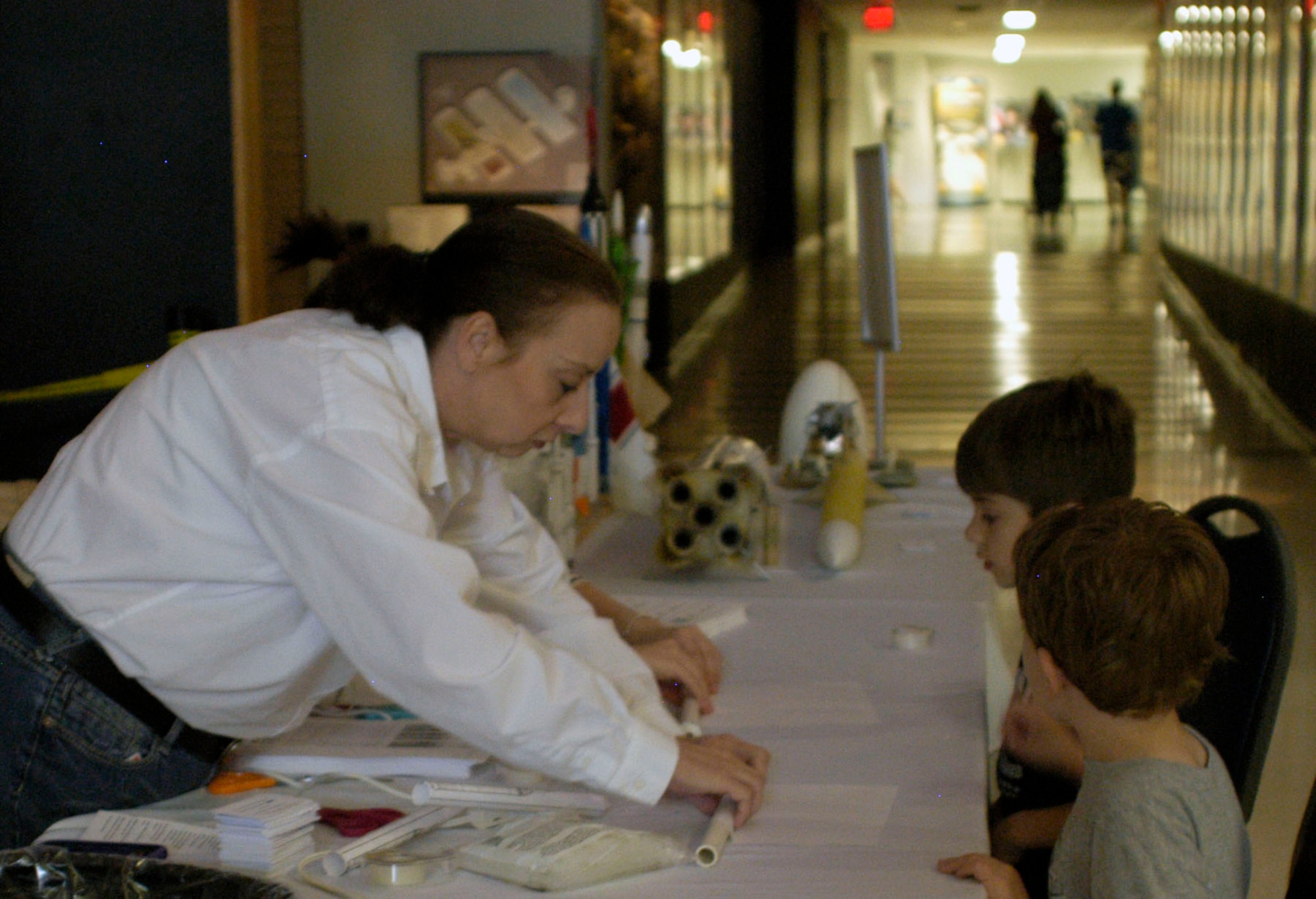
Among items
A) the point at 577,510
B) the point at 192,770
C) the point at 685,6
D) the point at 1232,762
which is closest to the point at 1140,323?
the point at 685,6

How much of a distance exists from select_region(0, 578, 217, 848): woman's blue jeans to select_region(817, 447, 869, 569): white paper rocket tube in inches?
54.5

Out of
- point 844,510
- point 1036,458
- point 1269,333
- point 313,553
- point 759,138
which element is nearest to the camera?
point 313,553

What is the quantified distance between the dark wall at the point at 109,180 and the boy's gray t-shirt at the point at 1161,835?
2.57 meters

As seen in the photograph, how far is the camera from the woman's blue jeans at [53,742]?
135 cm

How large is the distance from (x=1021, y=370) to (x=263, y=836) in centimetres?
773

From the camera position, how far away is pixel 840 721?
68.6 inches

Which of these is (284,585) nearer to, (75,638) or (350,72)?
(75,638)

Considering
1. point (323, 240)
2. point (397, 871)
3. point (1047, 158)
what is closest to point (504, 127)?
point (323, 240)

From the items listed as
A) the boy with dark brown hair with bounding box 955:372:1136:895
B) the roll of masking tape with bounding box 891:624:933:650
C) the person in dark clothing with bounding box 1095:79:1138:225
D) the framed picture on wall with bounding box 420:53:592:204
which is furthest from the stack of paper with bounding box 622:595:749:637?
the person in dark clothing with bounding box 1095:79:1138:225

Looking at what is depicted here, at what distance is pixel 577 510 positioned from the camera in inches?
113

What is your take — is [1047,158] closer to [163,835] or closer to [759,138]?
[759,138]

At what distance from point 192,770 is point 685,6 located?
978cm

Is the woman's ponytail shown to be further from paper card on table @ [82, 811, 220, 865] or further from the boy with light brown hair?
the boy with light brown hair

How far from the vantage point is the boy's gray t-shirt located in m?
1.33
